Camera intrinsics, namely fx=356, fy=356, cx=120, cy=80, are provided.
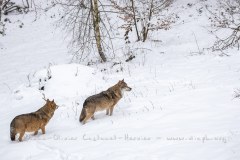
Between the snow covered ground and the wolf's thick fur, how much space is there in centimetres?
30

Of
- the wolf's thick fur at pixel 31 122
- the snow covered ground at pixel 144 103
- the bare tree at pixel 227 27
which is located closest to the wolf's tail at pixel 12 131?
the wolf's thick fur at pixel 31 122

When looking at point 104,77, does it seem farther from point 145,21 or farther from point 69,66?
point 145,21

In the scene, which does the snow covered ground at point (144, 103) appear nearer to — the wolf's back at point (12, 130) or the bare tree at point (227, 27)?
the wolf's back at point (12, 130)

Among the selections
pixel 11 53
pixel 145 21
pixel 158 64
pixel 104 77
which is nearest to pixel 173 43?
pixel 145 21

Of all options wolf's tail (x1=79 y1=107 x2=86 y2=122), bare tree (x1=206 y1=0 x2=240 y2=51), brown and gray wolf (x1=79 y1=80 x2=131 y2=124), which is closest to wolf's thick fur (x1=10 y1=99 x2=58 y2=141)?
wolf's tail (x1=79 y1=107 x2=86 y2=122)

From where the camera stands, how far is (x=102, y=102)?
37.4ft

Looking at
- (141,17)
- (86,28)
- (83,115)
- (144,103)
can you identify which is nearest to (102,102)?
(83,115)

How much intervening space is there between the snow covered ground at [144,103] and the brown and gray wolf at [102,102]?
33 centimetres

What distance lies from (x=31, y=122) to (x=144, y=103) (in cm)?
382

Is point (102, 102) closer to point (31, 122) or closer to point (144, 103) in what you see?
point (144, 103)

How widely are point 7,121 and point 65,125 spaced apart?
231cm

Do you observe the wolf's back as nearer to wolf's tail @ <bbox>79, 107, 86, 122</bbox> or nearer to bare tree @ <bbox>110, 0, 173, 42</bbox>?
wolf's tail @ <bbox>79, 107, 86, 122</bbox>

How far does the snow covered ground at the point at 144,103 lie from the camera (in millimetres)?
7664

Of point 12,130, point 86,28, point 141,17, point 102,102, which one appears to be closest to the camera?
point 12,130
